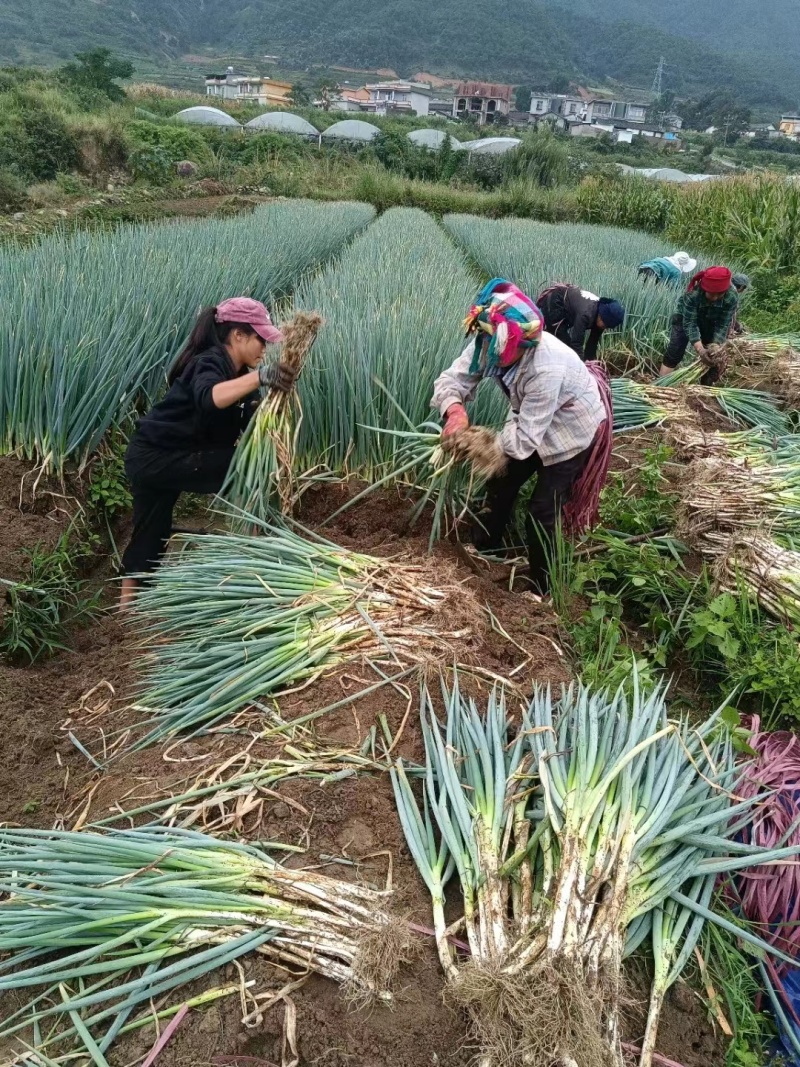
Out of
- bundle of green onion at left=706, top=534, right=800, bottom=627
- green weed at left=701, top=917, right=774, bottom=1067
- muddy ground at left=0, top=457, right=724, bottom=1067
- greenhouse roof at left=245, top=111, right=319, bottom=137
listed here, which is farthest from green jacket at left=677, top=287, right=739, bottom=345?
A: greenhouse roof at left=245, top=111, right=319, bottom=137

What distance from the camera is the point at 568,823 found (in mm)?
1439

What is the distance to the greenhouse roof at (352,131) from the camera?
35.0 metres

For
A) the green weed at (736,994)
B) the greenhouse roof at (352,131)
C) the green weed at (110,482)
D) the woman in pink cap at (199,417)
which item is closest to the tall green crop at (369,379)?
the woman in pink cap at (199,417)

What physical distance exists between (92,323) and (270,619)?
82.2 inches

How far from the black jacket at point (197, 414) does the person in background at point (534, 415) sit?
2.59 ft

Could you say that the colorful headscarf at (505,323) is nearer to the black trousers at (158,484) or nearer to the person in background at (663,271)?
the black trousers at (158,484)

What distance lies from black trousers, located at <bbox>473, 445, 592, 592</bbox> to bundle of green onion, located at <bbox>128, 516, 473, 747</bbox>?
59cm

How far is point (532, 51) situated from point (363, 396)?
135 meters

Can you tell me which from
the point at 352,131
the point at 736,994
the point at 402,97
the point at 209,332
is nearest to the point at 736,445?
the point at 209,332

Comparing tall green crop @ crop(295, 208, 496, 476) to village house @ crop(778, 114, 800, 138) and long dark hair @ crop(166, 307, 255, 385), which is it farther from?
village house @ crop(778, 114, 800, 138)

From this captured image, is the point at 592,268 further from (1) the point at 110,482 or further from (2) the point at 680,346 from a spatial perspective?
(1) the point at 110,482

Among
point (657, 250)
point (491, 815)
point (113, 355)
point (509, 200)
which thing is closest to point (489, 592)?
point (491, 815)

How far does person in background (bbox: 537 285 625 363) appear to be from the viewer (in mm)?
4254

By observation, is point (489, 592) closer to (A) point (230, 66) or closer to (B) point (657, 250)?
(B) point (657, 250)
